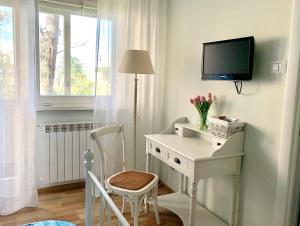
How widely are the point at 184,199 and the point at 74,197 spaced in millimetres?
1196

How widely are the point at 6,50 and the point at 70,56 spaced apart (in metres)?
0.69

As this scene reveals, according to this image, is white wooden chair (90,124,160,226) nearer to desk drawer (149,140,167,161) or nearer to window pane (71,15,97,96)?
desk drawer (149,140,167,161)

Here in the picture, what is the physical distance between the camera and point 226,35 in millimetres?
2135

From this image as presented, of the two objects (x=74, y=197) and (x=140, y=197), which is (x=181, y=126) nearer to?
(x=140, y=197)

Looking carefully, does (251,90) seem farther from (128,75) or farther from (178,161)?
(128,75)

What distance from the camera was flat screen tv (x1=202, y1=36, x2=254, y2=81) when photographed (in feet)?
5.96

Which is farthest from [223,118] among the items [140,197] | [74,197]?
[74,197]

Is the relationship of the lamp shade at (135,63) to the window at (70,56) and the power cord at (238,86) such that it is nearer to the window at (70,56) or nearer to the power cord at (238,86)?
the window at (70,56)

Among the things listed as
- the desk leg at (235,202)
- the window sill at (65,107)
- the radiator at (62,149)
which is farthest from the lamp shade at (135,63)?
the desk leg at (235,202)

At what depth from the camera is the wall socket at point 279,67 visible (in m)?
1.65

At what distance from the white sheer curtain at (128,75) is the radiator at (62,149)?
0.30 m

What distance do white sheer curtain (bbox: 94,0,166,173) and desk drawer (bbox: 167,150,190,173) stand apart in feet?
2.99

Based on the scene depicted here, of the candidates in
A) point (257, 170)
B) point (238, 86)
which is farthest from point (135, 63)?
point (257, 170)

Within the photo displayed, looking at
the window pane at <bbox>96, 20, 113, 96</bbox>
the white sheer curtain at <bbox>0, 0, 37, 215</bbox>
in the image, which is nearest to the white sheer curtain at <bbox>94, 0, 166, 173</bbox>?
the window pane at <bbox>96, 20, 113, 96</bbox>
